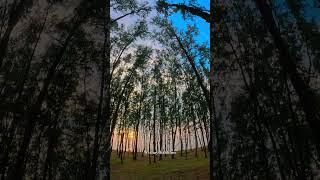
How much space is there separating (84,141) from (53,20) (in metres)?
0.98

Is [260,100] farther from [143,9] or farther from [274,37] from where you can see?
[143,9]

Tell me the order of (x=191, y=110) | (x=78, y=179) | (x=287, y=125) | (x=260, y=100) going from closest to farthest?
(x=287, y=125) < (x=260, y=100) < (x=78, y=179) < (x=191, y=110)

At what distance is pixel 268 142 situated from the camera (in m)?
2.30

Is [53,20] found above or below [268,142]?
above

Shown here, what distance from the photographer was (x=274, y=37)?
2.43m

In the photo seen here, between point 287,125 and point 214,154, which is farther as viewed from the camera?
point 214,154

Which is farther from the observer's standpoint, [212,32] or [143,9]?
[143,9]

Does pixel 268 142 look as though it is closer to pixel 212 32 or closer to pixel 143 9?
pixel 212 32

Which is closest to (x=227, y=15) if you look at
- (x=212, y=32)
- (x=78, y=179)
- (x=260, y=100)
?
(x=212, y=32)

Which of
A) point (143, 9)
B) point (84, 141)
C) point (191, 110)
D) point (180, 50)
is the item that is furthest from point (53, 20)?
point (191, 110)

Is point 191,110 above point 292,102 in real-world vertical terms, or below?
above

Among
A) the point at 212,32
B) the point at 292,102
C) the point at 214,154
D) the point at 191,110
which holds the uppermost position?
the point at 191,110

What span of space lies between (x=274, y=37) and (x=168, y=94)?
166ft

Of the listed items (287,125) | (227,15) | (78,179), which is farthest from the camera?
(227,15)
